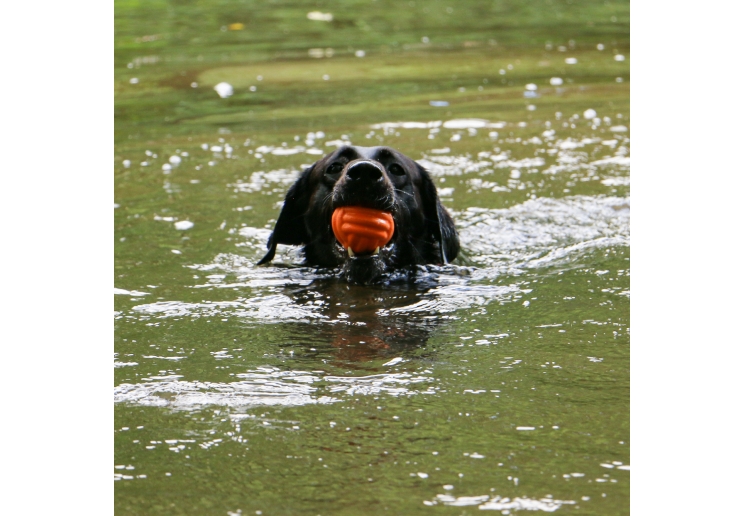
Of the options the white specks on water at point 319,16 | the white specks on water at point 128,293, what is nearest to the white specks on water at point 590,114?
the white specks on water at point 128,293

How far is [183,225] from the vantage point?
6422mm

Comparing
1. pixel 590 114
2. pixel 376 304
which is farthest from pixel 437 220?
pixel 590 114

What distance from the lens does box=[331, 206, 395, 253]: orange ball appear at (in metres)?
5.13

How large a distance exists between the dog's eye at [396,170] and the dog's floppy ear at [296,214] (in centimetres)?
51

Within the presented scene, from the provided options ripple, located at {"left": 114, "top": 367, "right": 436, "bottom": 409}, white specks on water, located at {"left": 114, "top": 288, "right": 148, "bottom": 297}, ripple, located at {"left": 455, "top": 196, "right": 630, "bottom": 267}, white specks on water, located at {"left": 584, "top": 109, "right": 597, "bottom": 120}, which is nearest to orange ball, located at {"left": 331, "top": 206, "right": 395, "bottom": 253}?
ripple, located at {"left": 455, "top": 196, "right": 630, "bottom": 267}

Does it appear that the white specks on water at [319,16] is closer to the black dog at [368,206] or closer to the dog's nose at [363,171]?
the black dog at [368,206]

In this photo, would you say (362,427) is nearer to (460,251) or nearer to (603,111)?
(460,251)

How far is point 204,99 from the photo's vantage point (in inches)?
402

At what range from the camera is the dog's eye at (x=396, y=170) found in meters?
5.61

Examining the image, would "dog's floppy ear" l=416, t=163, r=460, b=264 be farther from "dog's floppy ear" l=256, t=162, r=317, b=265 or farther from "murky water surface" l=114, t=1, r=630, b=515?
"dog's floppy ear" l=256, t=162, r=317, b=265

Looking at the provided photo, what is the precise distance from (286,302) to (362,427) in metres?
1.79

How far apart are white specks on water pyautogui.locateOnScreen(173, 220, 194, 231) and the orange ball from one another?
1505 mm

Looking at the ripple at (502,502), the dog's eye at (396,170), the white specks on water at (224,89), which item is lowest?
the ripple at (502,502)

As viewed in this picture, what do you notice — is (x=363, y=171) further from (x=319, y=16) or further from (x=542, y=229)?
(x=319, y=16)
